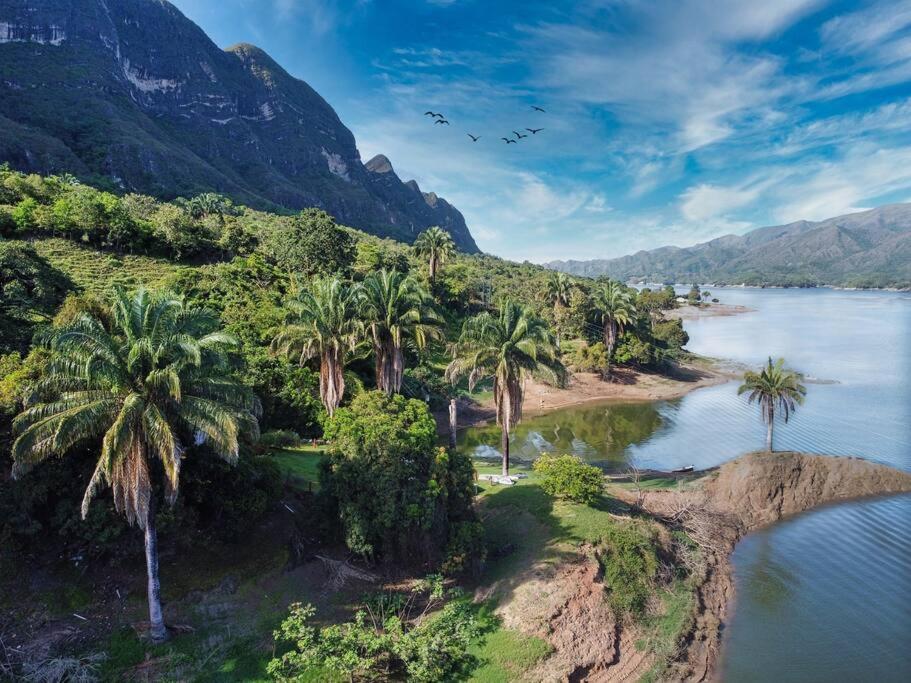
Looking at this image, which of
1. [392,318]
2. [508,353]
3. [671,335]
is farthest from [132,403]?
[671,335]

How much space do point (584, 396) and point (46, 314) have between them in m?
49.6

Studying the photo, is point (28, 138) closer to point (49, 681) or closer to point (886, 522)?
point (49, 681)

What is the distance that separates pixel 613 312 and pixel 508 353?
138ft

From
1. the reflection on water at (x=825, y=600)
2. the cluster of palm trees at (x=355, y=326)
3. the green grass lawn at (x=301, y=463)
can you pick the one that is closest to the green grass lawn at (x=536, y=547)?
the reflection on water at (x=825, y=600)

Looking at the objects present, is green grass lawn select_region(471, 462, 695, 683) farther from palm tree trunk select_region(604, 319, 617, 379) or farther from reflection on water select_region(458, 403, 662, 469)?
palm tree trunk select_region(604, 319, 617, 379)

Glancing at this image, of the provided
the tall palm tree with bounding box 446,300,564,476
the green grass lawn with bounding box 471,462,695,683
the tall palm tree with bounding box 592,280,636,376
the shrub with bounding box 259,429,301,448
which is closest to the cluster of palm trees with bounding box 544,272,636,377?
the tall palm tree with bounding box 592,280,636,376

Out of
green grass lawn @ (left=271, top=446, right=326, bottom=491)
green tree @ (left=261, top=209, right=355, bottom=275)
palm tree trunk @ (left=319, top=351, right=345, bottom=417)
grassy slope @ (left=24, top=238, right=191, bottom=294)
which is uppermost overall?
green tree @ (left=261, top=209, right=355, bottom=275)

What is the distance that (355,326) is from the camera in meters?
26.6

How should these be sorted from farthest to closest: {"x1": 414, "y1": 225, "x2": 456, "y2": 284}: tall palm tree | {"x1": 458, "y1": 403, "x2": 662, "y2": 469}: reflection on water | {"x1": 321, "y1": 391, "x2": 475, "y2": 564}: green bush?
{"x1": 414, "y1": 225, "x2": 456, "y2": 284}: tall palm tree → {"x1": 458, "y1": 403, "x2": 662, "y2": 469}: reflection on water → {"x1": 321, "y1": 391, "x2": 475, "y2": 564}: green bush

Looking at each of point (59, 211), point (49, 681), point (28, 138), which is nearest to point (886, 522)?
point (49, 681)

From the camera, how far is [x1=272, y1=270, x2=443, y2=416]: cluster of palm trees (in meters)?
26.6

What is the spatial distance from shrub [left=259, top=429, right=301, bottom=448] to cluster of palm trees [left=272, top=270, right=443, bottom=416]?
2565 mm

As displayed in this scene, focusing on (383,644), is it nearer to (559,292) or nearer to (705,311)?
(559,292)

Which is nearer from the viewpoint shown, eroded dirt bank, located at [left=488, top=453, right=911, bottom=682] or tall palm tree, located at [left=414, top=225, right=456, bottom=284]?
eroded dirt bank, located at [left=488, top=453, right=911, bottom=682]
